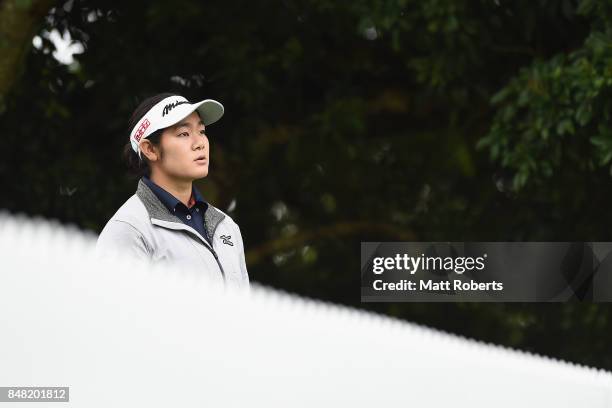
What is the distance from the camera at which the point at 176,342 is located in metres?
1.58

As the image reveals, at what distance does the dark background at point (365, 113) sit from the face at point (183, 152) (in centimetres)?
289

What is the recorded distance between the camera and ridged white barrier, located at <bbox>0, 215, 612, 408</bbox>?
1.39 m

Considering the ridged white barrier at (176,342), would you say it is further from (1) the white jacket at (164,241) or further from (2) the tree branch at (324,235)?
(2) the tree branch at (324,235)

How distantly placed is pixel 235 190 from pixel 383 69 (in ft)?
4.45

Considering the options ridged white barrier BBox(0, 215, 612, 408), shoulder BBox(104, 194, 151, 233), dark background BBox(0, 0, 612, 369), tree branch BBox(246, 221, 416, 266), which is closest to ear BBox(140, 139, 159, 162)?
shoulder BBox(104, 194, 151, 233)

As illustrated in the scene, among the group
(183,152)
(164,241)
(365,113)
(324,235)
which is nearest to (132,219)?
(164,241)

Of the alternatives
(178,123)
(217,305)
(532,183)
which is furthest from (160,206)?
(532,183)

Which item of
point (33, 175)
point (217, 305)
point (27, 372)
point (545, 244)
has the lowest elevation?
point (27, 372)

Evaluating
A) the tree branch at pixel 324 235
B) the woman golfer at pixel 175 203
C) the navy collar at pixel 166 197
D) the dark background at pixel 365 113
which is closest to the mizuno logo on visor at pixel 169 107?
the woman golfer at pixel 175 203

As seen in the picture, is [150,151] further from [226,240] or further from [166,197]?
[226,240]

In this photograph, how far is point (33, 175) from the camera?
23.5 ft

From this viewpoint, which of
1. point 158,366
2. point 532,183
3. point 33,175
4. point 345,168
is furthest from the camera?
point 345,168

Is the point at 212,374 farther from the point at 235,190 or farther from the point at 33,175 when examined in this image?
the point at 235,190

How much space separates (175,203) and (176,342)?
1.33 metres
